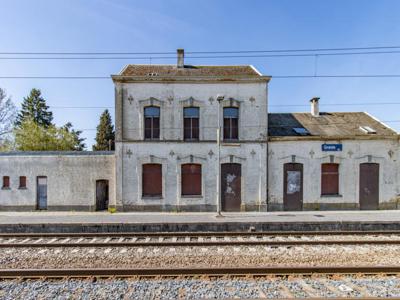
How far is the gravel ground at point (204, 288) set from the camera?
4.81 metres

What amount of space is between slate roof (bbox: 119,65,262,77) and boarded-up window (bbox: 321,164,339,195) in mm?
7348

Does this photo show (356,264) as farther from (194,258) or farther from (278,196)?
(278,196)

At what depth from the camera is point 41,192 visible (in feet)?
49.4

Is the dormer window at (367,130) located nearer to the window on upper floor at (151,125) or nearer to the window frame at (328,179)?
the window frame at (328,179)

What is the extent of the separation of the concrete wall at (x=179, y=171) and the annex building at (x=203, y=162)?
0.06m

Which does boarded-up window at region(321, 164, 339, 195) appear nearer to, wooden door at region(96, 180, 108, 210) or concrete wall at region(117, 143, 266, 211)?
concrete wall at region(117, 143, 266, 211)

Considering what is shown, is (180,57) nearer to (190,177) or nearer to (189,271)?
(190,177)

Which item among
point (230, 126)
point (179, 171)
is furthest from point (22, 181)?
point (230, 126)

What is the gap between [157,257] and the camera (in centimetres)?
706

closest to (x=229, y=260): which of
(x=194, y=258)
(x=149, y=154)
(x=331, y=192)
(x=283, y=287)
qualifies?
(x=194, y=258)

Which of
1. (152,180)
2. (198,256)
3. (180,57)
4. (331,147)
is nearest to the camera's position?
(198,256)

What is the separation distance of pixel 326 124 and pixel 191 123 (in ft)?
30.9

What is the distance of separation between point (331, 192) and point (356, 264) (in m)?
9.49

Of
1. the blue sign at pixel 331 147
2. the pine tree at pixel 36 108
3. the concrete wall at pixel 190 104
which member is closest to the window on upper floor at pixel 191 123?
the concrete wall at pixel 190 104
